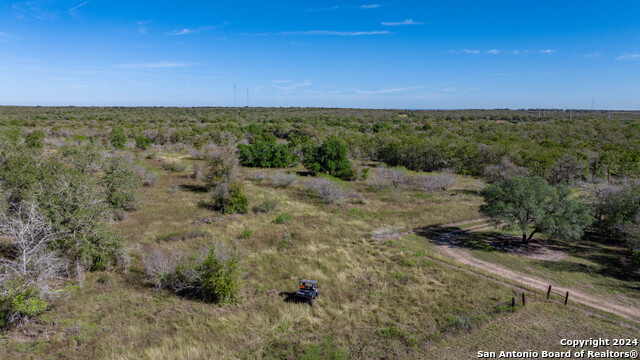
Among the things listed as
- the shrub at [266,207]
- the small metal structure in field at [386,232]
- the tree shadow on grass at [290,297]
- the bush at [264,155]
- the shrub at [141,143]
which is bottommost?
the tree shadow on grass at [290,297]

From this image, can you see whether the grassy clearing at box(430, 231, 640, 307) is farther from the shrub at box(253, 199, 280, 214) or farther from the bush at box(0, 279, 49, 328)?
the bush at box(0, 279, 49, 328)

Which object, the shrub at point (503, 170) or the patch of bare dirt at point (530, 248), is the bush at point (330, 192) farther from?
the shrub at point (503, 170)

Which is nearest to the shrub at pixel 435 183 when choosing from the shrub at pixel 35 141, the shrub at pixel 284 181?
the shrub at pixel 284 181

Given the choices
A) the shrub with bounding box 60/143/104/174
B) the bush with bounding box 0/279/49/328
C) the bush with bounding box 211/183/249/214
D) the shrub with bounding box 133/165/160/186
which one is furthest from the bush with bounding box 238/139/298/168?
the bush with bounding box 0/279/49/328

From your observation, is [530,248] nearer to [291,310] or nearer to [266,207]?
[291,310]

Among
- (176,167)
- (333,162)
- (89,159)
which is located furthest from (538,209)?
(176,167)
